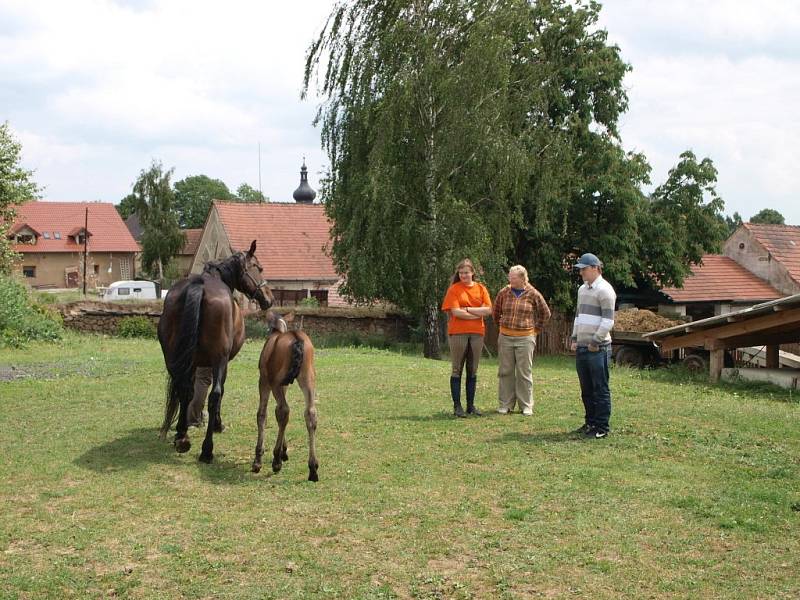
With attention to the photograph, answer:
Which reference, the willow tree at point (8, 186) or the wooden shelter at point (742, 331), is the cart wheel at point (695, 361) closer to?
the wooden shelter at point (742, 331)

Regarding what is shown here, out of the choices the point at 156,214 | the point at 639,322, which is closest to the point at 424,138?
the point at 639,322

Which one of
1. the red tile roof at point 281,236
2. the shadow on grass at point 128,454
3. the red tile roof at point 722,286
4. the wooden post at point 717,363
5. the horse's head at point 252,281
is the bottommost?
the shadow on grass at point 128,454

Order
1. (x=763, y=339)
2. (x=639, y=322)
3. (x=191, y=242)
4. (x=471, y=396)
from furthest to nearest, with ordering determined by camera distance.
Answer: (x=191, y=242) < (x=639, y=322) < (x=763, y=339) < (x=471, y=396)

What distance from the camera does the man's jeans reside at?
930cm

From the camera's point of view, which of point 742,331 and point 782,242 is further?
point 782,242

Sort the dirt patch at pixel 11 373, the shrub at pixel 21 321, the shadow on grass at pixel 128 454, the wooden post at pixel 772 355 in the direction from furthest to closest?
the shrub at pixel 21 321, the wooden post at pixel 772 355, the dirt patch at pixel 11 373, the shadow on grass at pixel 128 454

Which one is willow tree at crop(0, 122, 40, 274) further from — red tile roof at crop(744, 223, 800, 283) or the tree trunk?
red tile roof at crop(744, 223, 800, 283)

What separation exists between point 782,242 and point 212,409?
133 ft

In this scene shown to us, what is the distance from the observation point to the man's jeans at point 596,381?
930 cm

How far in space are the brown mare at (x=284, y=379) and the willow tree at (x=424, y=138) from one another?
50.5 ft

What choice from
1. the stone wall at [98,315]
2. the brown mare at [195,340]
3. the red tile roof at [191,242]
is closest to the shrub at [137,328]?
the stone wall at [98,315]

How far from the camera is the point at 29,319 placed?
2431 cm

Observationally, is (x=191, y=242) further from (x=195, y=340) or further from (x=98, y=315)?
(x=195, y=340)

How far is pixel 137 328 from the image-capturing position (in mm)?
28281
